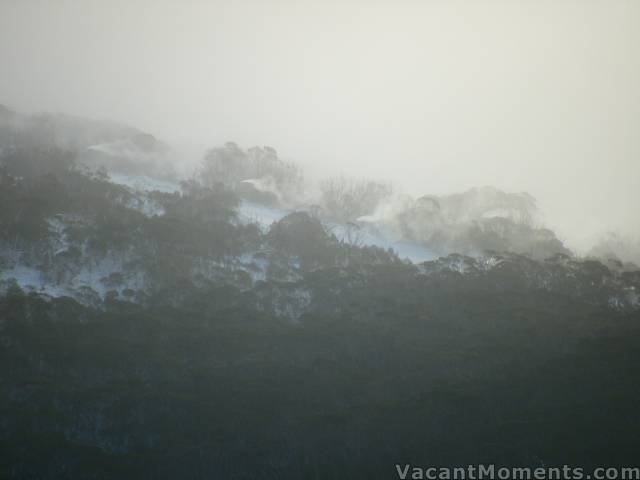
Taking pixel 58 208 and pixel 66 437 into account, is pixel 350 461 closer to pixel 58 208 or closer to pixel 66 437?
pixel 66 437

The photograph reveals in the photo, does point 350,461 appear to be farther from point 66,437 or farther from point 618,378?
point 618,378

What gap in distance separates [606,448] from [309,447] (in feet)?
63.3

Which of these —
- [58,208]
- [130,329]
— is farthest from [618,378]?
[58,208]

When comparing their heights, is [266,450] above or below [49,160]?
below

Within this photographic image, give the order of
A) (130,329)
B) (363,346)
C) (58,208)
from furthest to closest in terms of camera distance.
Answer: (58,208)
(363,346)
(130,329)

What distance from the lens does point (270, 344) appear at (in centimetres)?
4212

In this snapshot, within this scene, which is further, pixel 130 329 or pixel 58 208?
pixel 58 208

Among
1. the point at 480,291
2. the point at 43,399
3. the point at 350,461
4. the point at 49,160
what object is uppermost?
the point at 49,160

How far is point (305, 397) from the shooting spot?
3781 cm

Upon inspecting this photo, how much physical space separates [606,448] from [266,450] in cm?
2206

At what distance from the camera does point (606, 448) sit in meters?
33.8

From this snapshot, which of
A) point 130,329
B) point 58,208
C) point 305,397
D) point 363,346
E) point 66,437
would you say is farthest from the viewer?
point 58,208

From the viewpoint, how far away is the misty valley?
3312cm

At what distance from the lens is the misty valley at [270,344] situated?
33.1 m
